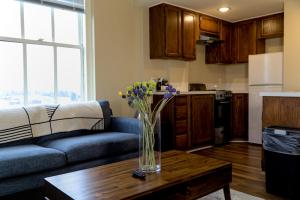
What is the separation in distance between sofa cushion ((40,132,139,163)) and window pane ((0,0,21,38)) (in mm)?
1448

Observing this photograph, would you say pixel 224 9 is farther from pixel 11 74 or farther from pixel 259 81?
pixel 11 74

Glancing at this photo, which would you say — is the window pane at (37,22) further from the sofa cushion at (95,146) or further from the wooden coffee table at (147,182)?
the wooden coffee table at (147,182)

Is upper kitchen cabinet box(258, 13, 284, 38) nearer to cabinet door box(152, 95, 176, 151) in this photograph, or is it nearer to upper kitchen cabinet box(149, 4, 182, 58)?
upper kitchen cabinet box(149, 4, 182, 58)

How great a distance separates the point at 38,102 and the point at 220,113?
10.1ft

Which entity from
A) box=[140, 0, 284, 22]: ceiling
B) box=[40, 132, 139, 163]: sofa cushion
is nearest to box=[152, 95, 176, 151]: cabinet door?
box=[40, 132, 139, 163]: sofa cushion

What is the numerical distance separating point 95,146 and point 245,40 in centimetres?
396

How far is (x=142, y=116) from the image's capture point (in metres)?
1.79

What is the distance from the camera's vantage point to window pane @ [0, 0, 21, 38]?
308 cm

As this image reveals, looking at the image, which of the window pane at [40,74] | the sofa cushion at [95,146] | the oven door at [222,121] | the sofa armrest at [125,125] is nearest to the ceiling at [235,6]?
the oven door at [222,121]

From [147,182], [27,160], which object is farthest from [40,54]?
[147,182]

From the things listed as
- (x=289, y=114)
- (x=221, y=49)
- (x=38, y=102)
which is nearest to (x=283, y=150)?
(x=289, y=114)

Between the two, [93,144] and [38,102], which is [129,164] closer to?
[93,144]

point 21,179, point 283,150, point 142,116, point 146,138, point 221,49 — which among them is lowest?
point 21,179

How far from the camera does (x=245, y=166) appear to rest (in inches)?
135
